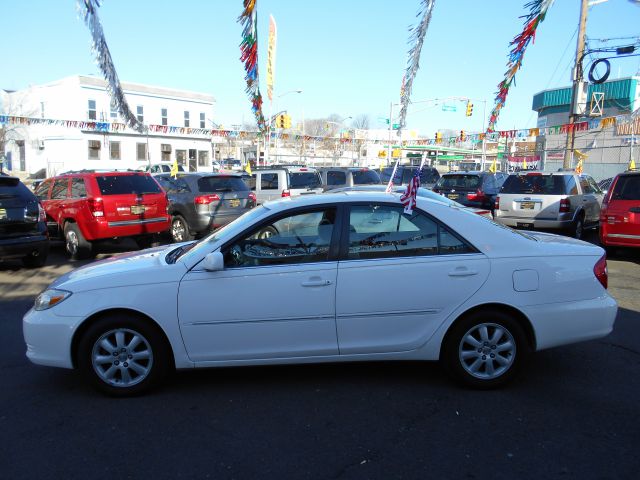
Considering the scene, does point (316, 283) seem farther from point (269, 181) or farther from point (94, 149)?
point (94, 149)

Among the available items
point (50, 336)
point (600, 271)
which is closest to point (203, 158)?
point (50, 336)

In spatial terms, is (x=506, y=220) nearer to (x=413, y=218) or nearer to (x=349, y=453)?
(x=413, y=218)

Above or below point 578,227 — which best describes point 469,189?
above

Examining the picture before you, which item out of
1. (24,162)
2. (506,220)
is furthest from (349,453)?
(24,162)

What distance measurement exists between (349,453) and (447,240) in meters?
1.81

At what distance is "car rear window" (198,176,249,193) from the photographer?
12273 mm

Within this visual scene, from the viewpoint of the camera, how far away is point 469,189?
15.7 meters

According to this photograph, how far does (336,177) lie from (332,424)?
42.2ft

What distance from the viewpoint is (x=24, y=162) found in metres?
42.2

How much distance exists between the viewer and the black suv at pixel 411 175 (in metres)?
17.5

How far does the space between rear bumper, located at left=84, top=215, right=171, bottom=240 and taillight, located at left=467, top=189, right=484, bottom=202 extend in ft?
29.4

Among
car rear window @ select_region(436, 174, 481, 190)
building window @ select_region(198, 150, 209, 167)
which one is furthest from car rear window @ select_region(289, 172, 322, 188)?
building window @ select_region(198, 150, 209, 167)

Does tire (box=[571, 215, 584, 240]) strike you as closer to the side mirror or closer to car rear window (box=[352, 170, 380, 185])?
car rear window (box=[352, 170, 380, 185])


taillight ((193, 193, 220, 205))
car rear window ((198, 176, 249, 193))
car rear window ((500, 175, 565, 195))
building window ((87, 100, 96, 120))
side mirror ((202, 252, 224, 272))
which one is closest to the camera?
side mirror ((202, 252, 224, 272))
